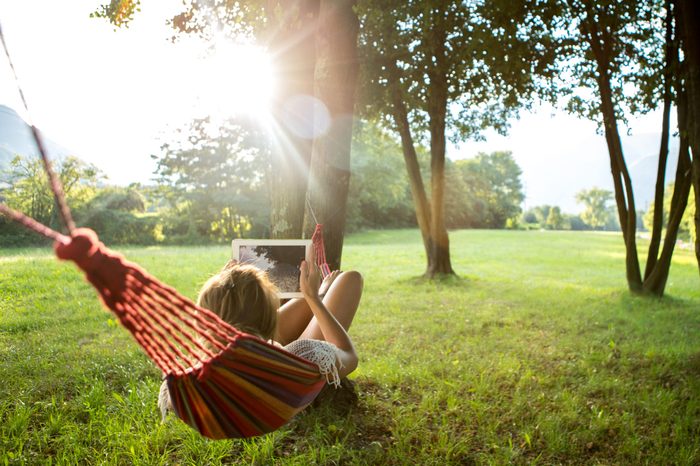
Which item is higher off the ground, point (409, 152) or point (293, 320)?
point (409, 152)

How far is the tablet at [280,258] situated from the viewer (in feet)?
7.04

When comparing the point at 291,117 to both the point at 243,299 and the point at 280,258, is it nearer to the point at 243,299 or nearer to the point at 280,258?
the point at 280,258

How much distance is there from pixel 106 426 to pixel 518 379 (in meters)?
2.38

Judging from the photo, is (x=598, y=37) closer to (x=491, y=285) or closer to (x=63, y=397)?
(x=491, y=285)

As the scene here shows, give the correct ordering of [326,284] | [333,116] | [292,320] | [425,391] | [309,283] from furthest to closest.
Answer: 1. [425,391]
2. [333,116]
3. [292,320]
4. [326,284]
5. [309,283]

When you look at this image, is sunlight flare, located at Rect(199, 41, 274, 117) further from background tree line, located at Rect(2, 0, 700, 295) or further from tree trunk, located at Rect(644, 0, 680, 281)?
tree trunk, located at Rect(644, 0, 680, 281)

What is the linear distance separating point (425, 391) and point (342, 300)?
1188 mm

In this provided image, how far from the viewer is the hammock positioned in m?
1.12

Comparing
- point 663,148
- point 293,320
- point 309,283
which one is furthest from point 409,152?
point 309,283

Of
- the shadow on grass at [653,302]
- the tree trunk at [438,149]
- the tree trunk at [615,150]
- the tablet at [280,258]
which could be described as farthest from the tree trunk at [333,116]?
the shadow on grass at [653,302]

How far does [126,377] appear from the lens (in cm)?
292

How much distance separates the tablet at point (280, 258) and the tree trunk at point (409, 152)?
544 centimetres

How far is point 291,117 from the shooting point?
10.4ft

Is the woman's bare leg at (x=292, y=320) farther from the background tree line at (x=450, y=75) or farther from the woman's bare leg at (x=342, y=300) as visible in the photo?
the background tree line at (x=450, y=75)
